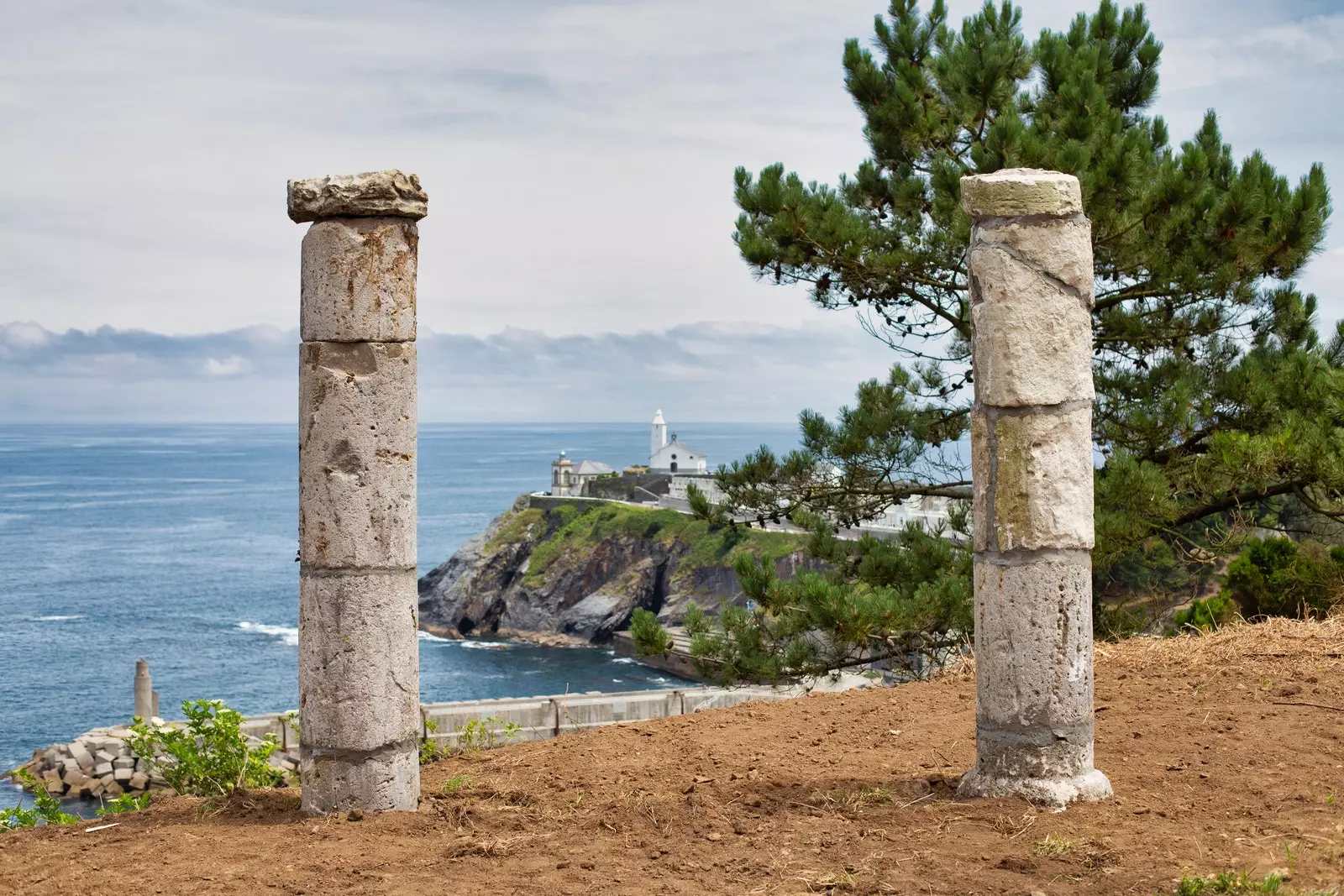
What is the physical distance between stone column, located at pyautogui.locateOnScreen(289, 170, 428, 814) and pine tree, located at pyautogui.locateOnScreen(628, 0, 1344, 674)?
7.02 metres

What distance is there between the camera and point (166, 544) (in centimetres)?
10581

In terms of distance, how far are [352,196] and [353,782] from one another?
9.88ft

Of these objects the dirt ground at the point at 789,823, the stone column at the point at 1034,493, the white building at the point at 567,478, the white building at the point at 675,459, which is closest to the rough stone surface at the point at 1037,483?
the stone column at the point at 1034,493

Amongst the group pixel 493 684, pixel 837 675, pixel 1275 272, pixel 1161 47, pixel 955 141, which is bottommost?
pixel 493 684

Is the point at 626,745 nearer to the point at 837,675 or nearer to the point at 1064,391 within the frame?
the point at 1064,391

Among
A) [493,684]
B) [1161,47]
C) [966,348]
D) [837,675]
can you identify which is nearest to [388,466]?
[837,675]

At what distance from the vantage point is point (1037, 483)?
21.0 ft

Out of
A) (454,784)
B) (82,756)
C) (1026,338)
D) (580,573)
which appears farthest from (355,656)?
(580,573)

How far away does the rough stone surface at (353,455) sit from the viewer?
6.72 meters

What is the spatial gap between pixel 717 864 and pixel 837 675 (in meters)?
8.38

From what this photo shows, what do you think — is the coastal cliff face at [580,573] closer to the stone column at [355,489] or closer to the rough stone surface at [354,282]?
the stone column at [355,489]

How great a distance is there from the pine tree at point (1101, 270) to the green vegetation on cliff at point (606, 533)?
168 ft

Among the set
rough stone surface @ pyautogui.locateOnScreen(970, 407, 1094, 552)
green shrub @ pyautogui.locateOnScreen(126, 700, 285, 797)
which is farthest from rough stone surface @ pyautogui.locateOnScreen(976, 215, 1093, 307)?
green shrub @ pyautogui.locateOnScreen(126, 700, 285, 797)

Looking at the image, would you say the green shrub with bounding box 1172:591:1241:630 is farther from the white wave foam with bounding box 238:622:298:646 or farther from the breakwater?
the white wave foam with bounding box 238:622:298:646
